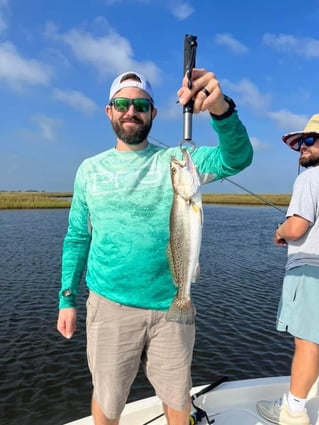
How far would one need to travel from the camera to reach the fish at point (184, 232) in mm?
2701

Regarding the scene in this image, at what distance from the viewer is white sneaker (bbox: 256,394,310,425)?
12.3 ft

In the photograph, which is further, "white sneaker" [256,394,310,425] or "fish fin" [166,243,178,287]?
"white sneaker" [256,394,310,425]

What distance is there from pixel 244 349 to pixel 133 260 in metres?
7.66

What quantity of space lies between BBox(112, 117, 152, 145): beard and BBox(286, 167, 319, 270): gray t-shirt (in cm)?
150

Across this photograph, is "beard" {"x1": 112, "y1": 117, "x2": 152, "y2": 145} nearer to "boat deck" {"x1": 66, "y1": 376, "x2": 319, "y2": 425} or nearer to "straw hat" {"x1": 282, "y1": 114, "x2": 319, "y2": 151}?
"straw hat" {"x1": 282, "y1": 114, "x2": 319, "y2": 151}

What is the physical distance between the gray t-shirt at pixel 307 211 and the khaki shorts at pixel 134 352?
1.28 m

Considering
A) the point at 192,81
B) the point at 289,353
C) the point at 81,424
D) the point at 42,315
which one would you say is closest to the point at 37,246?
the point at 42,315

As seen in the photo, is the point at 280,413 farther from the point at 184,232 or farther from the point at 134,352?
the point at 184,232

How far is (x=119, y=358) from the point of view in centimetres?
317

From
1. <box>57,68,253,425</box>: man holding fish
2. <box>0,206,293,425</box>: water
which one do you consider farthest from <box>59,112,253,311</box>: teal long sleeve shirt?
<box>0,206,293,425</box>: water

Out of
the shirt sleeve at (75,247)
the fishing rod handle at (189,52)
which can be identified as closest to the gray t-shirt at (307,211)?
the fishing rod handle at (189,52)

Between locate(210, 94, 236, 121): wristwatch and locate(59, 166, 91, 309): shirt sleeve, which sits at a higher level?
locate(210, 94, 236, 121): wristwatch

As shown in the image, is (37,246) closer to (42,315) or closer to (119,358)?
(42,315)

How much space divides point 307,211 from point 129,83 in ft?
6.29
